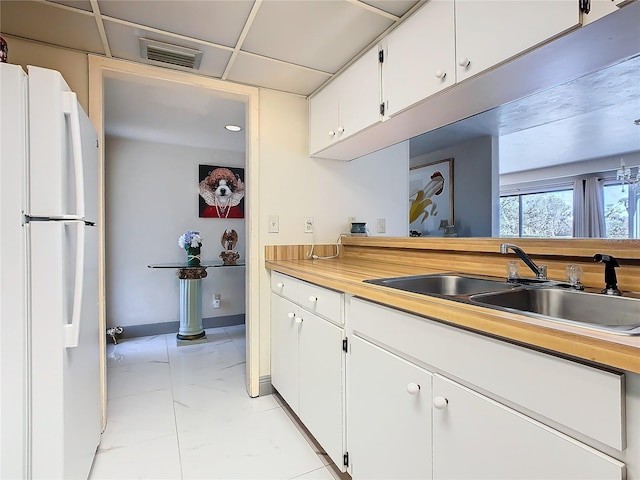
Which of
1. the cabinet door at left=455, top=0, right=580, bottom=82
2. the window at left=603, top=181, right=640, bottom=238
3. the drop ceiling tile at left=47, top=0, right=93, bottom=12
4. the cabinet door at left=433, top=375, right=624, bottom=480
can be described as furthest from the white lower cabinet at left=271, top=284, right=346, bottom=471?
the window at left=603, top=181, right=640, bottom=238

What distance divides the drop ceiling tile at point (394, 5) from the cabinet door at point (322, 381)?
144 centimetres

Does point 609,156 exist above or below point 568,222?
above

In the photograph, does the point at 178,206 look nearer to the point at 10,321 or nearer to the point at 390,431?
the point at 10,321

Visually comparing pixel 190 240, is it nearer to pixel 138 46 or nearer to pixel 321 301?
pixel 138 46

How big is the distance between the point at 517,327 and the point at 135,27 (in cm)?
205

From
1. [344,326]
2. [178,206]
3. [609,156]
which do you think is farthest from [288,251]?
[609,156]

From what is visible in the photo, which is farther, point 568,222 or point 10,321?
point 568,222

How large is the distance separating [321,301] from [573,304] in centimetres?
95

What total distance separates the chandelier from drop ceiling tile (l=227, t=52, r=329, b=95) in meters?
3.13

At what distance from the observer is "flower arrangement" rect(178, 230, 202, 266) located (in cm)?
338

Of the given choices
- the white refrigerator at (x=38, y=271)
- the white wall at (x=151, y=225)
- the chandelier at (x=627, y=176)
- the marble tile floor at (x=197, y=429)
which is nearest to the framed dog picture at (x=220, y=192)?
the white wall at (x=151, y=225)

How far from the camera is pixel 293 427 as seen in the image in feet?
6.11

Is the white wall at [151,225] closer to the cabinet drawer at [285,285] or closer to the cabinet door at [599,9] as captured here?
the cabinet drawer at [285,285]

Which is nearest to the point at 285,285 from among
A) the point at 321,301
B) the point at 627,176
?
the point at 321,301
